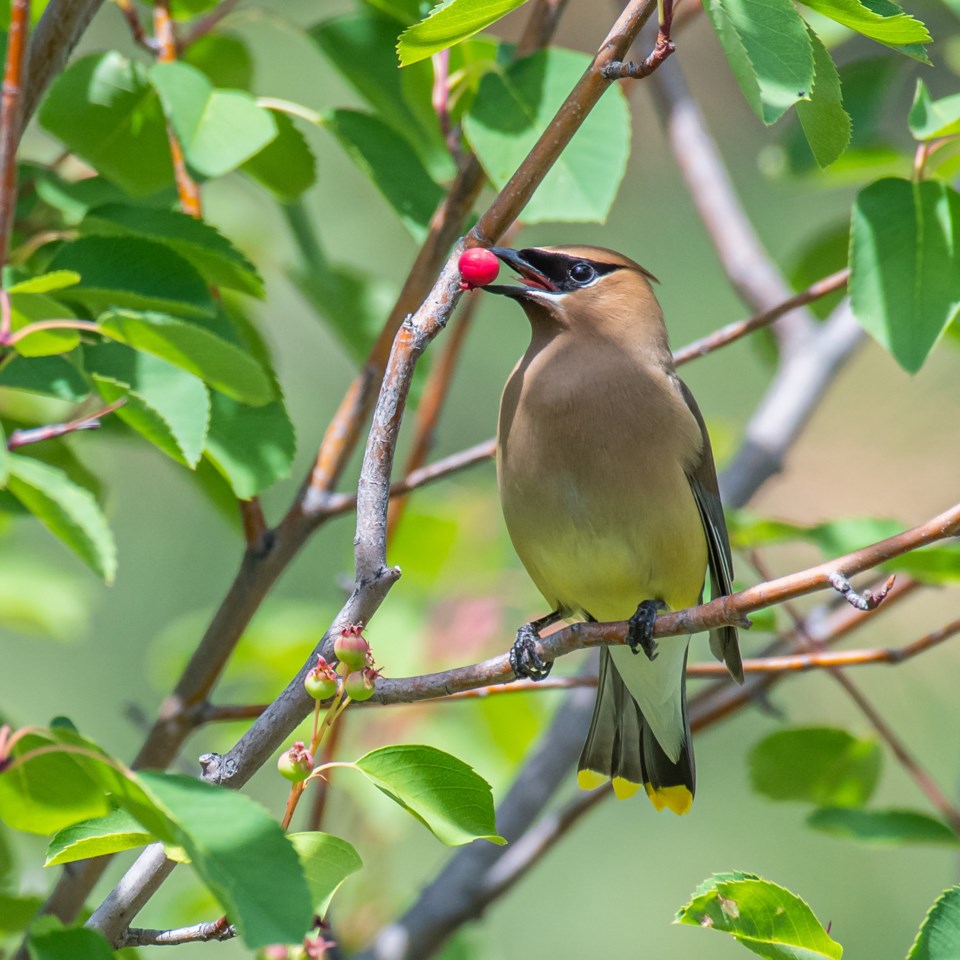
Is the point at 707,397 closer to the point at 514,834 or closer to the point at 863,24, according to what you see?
the point at 514,834

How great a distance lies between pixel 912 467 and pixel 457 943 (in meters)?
3.30

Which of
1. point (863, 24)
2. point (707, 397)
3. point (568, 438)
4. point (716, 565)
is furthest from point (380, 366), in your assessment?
point (707, 397)

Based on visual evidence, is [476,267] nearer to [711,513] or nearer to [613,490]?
[613,490]

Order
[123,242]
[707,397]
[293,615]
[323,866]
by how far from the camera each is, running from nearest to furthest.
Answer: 1. [323,866]
2. [123,242]
3. [293,615]
4. [707,397]

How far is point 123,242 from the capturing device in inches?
110

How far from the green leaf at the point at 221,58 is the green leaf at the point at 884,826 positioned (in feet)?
7.66

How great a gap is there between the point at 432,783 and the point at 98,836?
1.67ft

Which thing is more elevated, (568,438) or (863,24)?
(863,24)

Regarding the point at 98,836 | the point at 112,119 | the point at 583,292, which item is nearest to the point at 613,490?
the point at 583,292

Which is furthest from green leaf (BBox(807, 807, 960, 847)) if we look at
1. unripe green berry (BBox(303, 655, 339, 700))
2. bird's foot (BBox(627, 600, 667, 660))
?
unripe green berry (BBox(303, 655, 339, 700))

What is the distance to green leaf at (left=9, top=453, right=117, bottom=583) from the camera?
229 cm

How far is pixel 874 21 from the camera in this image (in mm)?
2205

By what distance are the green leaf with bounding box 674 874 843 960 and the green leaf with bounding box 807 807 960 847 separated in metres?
0.99

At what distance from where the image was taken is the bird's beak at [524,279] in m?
3.75
